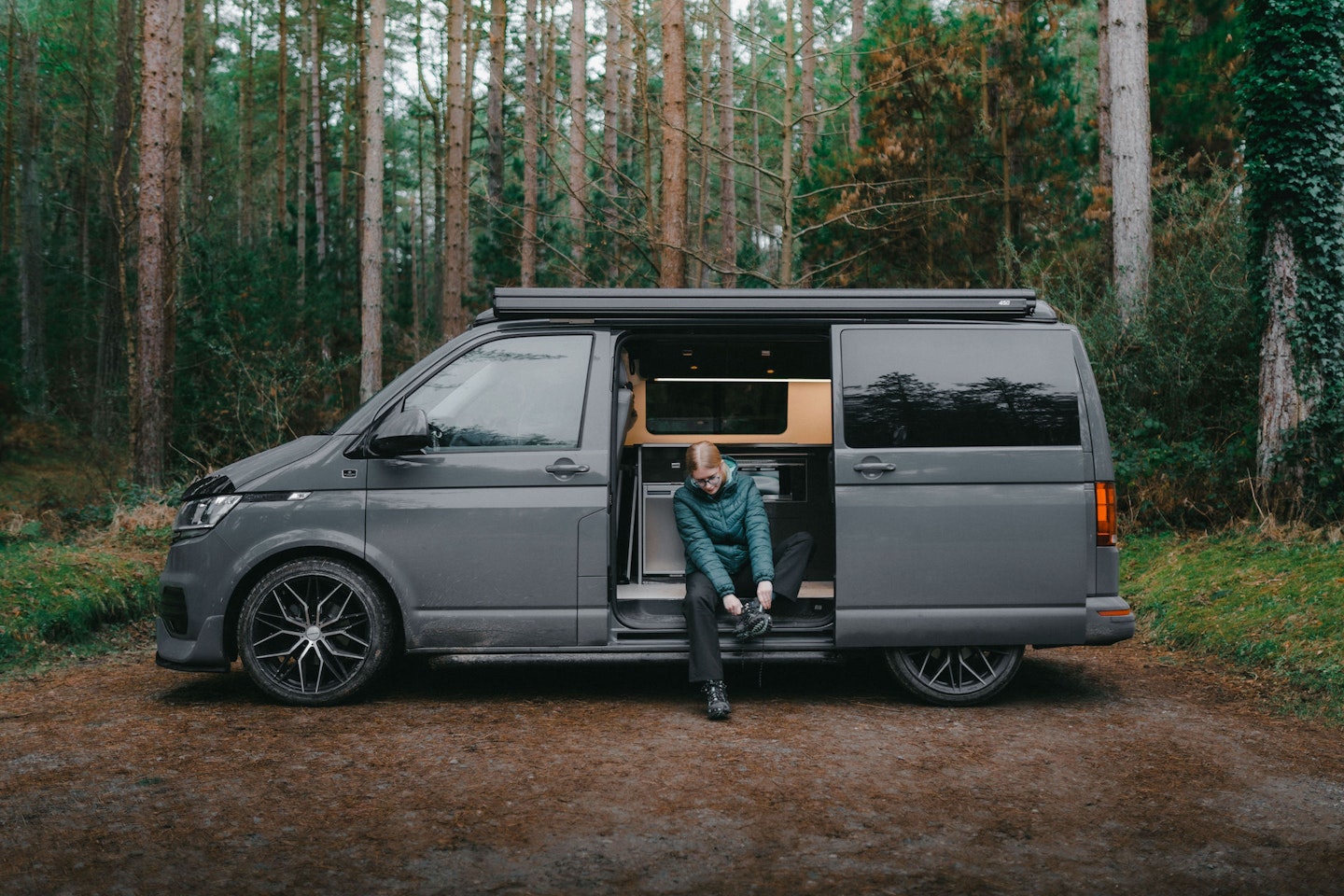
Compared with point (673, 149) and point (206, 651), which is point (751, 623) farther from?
point (673, 149)

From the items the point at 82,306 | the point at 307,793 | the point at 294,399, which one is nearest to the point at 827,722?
the point at 307,793

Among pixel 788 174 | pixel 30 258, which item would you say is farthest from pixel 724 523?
pixel 30 258

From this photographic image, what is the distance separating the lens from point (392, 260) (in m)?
37.9

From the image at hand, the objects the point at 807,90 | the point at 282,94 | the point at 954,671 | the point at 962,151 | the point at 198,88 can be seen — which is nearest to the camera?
the point at 954,671

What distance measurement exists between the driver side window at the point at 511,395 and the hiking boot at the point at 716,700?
149 cm

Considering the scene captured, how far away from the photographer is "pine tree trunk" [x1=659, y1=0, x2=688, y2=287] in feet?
46.0

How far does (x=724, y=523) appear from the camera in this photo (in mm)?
6570

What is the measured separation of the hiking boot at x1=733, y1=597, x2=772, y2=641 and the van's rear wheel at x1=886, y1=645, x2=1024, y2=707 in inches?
30.0

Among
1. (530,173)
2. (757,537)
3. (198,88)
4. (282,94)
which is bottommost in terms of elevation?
(757,537)

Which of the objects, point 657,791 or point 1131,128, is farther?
point 1131,128

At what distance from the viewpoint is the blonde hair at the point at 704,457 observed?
21.2 feet

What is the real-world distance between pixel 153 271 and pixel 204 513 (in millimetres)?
9383

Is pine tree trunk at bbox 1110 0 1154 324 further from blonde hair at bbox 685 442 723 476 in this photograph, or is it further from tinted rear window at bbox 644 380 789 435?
blonde hair at bbox 685 442 723 476

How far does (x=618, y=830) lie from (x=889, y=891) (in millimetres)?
1070
